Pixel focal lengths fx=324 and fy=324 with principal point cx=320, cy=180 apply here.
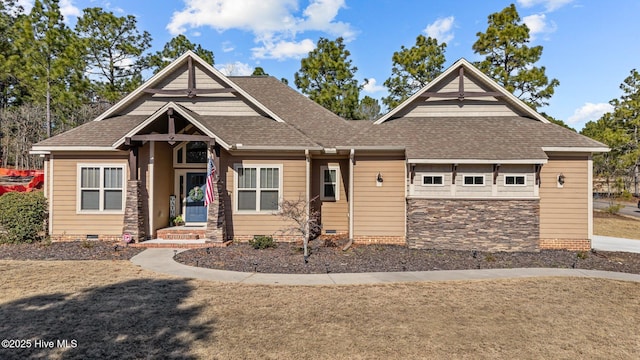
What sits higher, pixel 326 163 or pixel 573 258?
pixel 326 163

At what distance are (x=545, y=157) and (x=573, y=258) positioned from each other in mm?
3279

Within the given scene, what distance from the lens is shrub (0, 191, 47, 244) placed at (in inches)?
436

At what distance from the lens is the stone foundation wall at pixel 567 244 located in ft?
37.2

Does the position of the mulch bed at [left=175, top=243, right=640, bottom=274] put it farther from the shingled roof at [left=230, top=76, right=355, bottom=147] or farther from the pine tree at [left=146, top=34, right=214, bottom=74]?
the pine tree at [left=146, top=34, right=214, bottom=74]

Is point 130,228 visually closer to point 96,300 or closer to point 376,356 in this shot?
point 96,300

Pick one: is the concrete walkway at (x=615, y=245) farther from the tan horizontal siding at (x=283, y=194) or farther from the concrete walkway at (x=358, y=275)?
the tan horizontal siding at (x=283, y=194)

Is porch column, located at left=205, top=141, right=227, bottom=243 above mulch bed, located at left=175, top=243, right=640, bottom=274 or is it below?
above

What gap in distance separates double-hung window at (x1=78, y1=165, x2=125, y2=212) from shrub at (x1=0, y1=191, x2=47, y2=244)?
1.35 meters

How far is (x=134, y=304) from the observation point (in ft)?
19.8

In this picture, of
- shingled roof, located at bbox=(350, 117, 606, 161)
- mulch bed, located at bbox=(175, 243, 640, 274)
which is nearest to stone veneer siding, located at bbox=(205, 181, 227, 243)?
mulch bed, located at bbox=(175, 243, 640, 274)

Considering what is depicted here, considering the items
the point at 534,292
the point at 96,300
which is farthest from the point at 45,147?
the point at 534,292

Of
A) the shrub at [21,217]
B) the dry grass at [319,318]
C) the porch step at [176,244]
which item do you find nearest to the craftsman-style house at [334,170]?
the porch step at [176,244]

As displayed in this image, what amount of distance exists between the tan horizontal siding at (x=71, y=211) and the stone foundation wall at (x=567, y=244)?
1524 centimetres

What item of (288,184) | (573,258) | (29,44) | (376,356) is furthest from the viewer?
(29,44)
